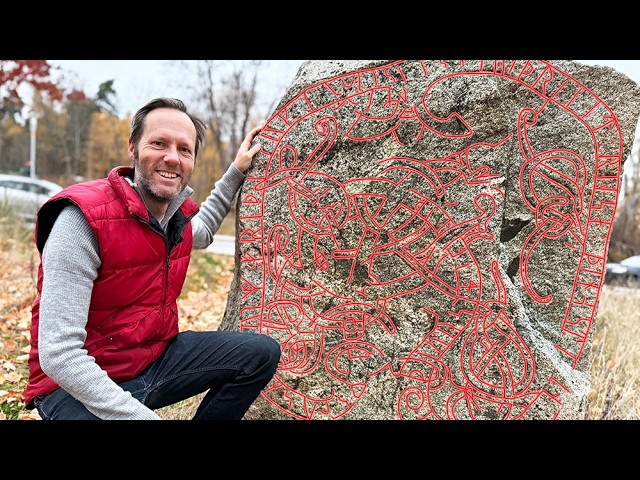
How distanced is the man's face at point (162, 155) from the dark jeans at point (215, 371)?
60cm

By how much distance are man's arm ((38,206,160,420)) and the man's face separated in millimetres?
318

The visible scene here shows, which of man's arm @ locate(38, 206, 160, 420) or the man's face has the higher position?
the man's face

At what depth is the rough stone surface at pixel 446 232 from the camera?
2.37 meters

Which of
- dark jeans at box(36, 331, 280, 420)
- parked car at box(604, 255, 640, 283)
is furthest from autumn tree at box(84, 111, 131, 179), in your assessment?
dark jeans at box(36, 331, 280, 420)

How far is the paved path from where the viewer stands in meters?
7.47

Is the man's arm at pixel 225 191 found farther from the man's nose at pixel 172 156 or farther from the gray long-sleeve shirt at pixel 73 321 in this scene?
the gray long-sleeve shirt at pixel 73 321

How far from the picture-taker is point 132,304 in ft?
6.18

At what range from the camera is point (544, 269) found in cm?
245

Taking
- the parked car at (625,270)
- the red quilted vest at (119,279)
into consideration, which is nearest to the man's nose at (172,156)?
the red quilted vest at (119,279)

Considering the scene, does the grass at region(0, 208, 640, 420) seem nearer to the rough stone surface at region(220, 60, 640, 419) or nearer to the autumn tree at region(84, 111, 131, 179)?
the rough stone surface at region(220, 60, 640, 419)

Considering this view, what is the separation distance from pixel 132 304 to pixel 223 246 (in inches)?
261

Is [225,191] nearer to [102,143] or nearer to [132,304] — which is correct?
[132,304]

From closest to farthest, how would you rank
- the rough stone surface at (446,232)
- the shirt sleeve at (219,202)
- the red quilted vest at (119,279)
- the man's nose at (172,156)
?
the red quilted vest at (119,279) → the man's nose at (172,156) → the rough stone surface at (446,232) → the shirt sleeve at (219,202)
